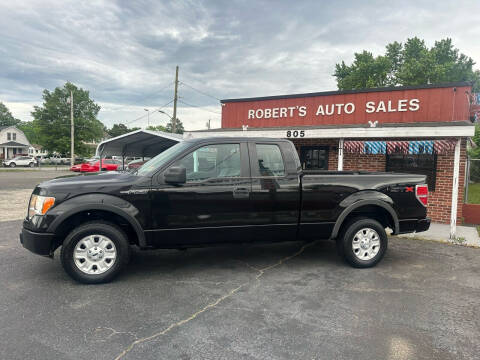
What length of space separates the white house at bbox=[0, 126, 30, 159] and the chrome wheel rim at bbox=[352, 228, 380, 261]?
69040 mm

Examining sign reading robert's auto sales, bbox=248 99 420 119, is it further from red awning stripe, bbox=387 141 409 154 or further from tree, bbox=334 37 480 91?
tree, bbox=334 37 480 91

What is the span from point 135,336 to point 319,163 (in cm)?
878

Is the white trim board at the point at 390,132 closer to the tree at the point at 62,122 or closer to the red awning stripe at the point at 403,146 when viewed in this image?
the red awning stripe at the point at 403,146

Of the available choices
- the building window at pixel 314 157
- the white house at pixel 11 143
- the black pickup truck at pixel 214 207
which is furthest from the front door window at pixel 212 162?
the white house at pixel 11 143

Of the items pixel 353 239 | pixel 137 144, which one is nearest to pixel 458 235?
pixel 353 239

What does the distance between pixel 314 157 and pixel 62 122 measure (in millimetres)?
44327

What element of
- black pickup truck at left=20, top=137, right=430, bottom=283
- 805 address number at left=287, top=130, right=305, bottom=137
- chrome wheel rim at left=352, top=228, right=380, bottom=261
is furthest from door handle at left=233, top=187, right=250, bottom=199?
805 address number at left=287, top=130, right=305, bottom=137

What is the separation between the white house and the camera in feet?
194

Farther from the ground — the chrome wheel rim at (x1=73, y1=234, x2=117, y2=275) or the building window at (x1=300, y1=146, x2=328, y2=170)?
the building window at (x1=300, y1=146, x2=328, y2=170)

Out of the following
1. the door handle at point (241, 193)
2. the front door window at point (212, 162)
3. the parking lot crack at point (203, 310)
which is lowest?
the parking lot crack at point (203, 310)

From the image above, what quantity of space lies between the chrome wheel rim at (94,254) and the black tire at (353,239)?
10.7ft

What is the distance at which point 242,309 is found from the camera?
3449 mm

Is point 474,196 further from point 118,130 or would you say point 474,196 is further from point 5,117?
point 5,117

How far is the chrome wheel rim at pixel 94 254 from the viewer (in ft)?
13.0
